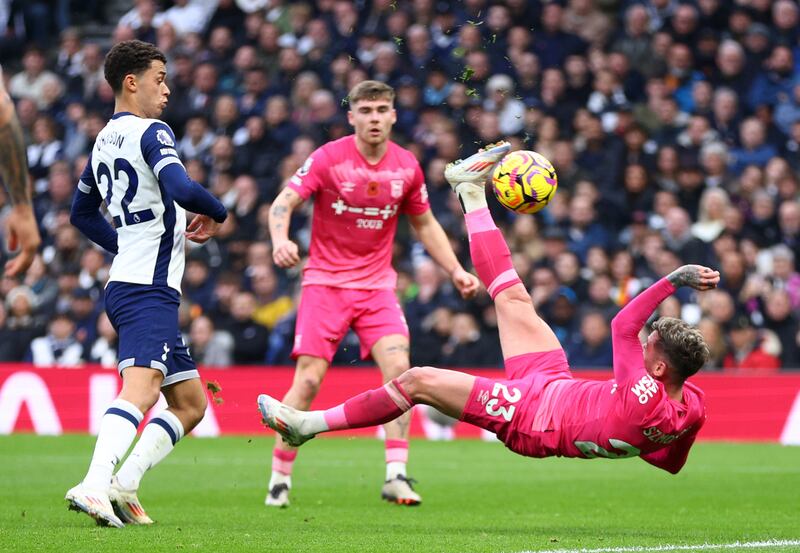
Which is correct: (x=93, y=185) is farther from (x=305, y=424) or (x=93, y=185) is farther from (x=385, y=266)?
(x=385, y=266)

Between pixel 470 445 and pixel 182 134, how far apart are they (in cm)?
690

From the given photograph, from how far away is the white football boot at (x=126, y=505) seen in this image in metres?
7.25

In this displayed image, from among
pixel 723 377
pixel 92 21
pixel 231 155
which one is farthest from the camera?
pixel 92 21

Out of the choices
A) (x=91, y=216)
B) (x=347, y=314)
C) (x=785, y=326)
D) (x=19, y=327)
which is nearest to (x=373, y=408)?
(x=91, y=216)

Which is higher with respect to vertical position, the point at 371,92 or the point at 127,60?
the point at 127,60

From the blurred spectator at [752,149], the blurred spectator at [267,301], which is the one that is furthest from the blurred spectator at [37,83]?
the blurred spectator at [752,149]

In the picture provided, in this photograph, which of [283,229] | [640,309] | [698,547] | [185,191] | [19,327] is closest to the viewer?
[698,547]

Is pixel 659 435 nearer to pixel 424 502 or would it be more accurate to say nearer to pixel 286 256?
pixel 286 256

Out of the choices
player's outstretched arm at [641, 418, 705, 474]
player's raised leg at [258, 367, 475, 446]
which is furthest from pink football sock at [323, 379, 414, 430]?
player's outstretched arm at [641, 418, 705, 474]

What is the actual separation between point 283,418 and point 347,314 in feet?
8.29

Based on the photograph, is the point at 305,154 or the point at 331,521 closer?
the point at 331,521

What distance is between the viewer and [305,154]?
1705 centimetres

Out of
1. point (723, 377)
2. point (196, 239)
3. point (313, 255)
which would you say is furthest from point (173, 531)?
point (723, 377)

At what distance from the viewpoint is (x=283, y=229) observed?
8938 millimetres
